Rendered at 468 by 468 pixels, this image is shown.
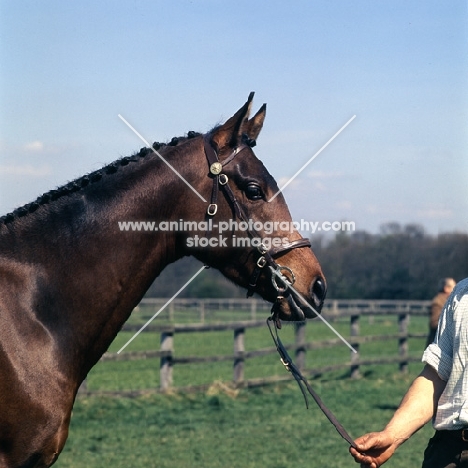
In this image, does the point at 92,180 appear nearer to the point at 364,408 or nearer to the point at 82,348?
the point at 82,348

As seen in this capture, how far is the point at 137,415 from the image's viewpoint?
32.6ft

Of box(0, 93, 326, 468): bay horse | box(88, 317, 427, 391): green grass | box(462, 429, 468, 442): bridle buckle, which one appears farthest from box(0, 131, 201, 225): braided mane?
box(88, 317, 427, 391): green grass

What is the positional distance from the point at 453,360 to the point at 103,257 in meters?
1.53

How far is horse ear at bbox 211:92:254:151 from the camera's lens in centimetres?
353

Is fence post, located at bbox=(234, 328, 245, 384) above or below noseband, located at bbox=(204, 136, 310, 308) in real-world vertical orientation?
below

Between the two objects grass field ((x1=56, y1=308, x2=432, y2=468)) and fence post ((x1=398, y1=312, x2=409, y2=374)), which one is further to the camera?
fence post ((x1=398, y1=312, x2=409, y2=374))

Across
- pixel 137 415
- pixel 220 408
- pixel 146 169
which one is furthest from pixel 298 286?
pixel 220 408

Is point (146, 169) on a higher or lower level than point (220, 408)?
higher

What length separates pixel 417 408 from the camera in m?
3.21

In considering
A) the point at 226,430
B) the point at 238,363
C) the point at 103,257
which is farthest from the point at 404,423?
the point at 238,363

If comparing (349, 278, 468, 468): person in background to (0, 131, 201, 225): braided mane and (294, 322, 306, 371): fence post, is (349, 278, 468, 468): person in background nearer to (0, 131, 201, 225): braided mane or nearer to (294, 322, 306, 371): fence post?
(0, 131, 201, 225): braided mane

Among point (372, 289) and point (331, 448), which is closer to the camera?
point (331, 448)

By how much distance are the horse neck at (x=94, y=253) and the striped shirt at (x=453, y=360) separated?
1263mm

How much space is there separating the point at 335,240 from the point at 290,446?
36.3m
